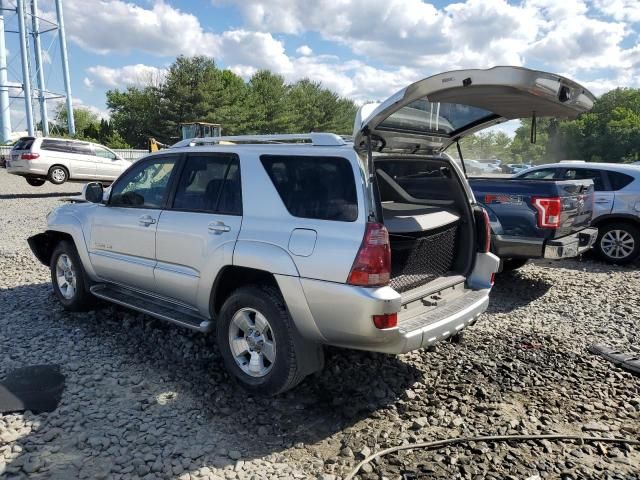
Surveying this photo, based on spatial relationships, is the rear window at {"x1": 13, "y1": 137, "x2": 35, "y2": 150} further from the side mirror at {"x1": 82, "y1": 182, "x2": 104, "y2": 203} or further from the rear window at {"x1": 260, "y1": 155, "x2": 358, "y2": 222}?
the rear window at {"x1": 260, "y1": 155, "x2": 358, "y2": 222}

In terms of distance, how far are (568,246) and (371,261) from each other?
4028mm

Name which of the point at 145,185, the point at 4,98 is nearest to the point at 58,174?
the point at 145,185

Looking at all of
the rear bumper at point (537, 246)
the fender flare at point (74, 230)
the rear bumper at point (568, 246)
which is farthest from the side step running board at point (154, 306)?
the rear bumper at point (568, 246)

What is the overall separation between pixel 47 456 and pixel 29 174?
690 inches

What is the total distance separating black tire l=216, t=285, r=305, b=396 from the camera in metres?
3.41

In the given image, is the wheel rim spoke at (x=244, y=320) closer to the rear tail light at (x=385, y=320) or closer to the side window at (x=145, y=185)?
the rear tail light at (x=385, y=320)

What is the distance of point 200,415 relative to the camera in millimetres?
3434

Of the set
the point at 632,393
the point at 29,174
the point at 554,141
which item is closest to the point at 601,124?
the point at 554,141

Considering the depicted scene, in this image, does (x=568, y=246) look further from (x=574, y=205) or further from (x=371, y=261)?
(x=371, y=261)

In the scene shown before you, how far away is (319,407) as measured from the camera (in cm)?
361

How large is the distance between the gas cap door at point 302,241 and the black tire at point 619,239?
705 cm

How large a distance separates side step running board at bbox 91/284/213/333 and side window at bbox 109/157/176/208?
82cm

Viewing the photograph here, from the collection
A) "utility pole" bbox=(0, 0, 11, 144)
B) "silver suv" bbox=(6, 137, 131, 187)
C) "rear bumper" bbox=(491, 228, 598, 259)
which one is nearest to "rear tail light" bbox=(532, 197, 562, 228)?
"rear bumper" bbox=(491, 228, 598, 259)

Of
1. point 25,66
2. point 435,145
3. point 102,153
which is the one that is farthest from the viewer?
point 25,66
